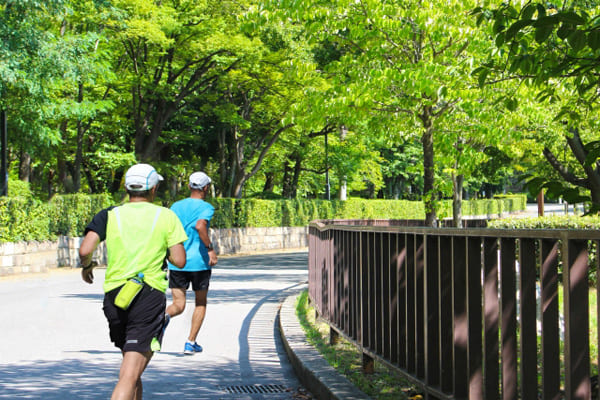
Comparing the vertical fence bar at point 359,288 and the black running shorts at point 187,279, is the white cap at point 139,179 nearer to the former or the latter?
the vertical fence bar at point 359,288

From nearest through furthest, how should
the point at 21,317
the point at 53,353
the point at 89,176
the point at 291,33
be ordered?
the point at 53,353
the point at 21,317
the point at 291,33
the point at 89,176

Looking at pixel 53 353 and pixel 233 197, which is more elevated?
pixel 233 197

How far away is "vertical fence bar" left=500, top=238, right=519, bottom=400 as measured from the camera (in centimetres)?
356

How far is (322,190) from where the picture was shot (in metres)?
56.2

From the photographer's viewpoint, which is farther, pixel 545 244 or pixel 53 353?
pixel 53 353

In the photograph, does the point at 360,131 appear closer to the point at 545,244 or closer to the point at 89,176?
the point at 89,176

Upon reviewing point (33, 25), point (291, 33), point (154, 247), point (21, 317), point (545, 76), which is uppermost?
point (291, 33)

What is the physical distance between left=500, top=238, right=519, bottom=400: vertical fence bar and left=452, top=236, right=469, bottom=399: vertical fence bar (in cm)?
53

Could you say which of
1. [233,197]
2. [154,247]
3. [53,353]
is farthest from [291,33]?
[154,247]

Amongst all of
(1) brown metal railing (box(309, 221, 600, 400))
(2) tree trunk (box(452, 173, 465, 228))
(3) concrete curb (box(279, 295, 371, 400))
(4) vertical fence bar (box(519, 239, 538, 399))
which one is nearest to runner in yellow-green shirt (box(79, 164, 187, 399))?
(3) concrete curb (box(279, 295, 371, 400))

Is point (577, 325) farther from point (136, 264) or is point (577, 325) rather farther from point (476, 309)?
point (136, 264)

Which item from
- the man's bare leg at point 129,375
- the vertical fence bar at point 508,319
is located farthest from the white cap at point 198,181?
the vertical fence bar at point 508,319

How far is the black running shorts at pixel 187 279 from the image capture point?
7.94 metres

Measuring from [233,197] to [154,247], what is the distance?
3067cm
